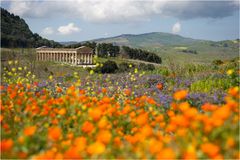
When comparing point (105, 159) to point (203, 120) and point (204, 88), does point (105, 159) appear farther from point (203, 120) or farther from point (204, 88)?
point (204, 88)

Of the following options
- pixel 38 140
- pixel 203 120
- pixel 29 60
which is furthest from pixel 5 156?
pixel 29 60

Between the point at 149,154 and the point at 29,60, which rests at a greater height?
the point at 29,60

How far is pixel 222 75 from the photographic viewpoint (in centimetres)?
1280

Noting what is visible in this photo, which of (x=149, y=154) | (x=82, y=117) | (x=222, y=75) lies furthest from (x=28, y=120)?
(x=222, y=75)

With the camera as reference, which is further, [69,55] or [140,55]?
[140,55]

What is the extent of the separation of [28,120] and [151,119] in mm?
2036

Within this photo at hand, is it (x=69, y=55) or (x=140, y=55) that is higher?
(x=140, y=55)

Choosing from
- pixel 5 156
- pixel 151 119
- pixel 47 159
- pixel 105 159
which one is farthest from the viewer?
pixel 151 119

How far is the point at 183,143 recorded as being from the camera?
3.45 metres

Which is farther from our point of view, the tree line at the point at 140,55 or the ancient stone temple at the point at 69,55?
the tree line at the point at 140,55

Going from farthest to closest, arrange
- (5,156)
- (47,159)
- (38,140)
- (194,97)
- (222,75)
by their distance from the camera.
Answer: (222,75), (194,97), (38,140), (5,156), (47,159)

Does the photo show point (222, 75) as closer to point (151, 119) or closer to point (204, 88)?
point (204, 88)

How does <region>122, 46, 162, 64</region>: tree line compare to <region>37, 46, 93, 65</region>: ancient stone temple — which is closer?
<region>37, 46, 93, 65</region>: ancient stone temple

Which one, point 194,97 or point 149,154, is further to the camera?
point 194,97
